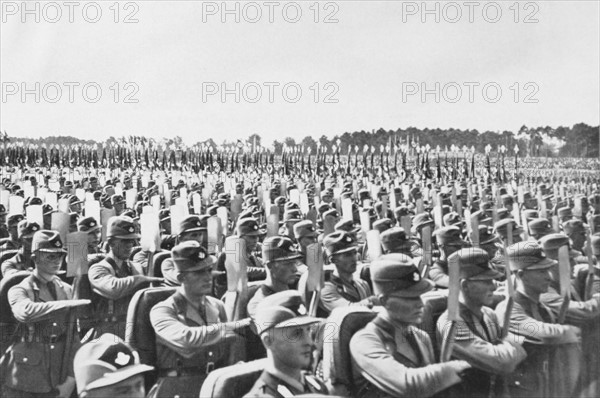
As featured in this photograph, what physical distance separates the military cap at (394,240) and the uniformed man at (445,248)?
0.38 metres

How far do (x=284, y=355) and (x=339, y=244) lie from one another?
282cm

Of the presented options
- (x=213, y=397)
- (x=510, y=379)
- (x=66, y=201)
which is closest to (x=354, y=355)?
(x=213, y=397)

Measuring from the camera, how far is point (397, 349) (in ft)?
14.7

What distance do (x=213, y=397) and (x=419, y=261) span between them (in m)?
4.56

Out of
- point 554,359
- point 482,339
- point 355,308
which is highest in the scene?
point 355,308

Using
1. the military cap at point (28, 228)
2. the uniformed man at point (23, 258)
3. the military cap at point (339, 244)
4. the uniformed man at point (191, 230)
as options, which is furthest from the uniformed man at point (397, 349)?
the military cap at point (28, 228)

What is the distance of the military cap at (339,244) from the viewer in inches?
265

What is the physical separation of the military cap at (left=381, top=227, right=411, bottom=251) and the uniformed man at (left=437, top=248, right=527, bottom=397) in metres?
2.35

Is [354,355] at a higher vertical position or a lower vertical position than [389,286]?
lower

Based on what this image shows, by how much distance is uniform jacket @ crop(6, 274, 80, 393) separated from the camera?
246 inches

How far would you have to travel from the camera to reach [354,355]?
445 centimetres

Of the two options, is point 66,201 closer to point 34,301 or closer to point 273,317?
point 34,301

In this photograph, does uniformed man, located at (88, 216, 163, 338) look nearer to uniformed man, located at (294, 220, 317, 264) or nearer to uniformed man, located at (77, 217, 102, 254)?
uniformed man, located at (77, 217, 102, 254)

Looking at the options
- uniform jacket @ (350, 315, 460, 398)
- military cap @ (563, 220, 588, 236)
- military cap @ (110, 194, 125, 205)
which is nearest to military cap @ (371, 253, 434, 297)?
uniform jacket @ (350, 315, 460, 398)
